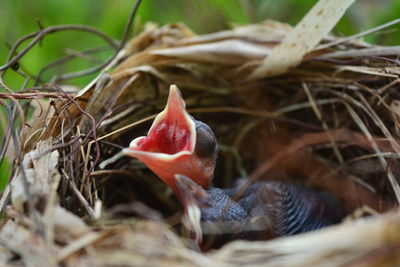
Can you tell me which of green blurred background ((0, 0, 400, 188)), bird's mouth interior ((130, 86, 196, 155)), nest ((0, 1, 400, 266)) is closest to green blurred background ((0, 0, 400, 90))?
green blurred background ((0, 0, 400, 188))

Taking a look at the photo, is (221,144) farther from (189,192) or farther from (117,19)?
(117,19)

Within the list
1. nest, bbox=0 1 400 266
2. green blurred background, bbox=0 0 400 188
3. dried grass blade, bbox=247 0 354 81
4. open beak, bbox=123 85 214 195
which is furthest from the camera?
green blurred background, bbox=0 0 400 188

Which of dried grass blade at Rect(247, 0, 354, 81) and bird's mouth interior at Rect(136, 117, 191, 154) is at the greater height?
dried grass blade at Rect(247, 0, 354, 81)

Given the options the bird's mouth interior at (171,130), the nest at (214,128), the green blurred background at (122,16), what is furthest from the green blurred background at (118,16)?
the bird's mouth interior at (171,130)

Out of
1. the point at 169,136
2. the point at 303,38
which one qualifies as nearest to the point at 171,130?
the point at 169,136

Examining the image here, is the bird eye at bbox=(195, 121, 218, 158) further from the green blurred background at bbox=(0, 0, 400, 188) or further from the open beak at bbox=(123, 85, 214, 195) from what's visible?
the green blurred background at bbox=(0, 0, 400, 188)
